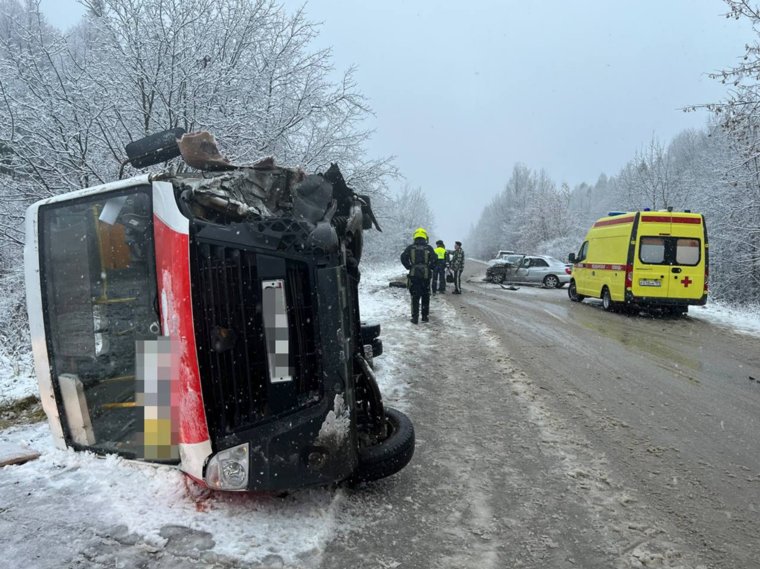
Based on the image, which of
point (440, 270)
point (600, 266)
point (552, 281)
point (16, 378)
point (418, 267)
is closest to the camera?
point (16, 378)

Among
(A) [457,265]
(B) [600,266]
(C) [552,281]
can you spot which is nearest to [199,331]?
(B) [600,266]

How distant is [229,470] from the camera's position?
2.48m

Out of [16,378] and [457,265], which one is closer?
[16,378]

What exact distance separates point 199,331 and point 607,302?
12.7m

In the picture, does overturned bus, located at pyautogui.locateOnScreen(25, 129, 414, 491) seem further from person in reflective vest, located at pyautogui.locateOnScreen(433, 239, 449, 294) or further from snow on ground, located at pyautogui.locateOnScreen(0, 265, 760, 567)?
person in reflective vest, located at pyautogui.locateOnScreen(433, 239, 449, 294)

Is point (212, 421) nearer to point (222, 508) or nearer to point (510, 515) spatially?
point (222, 508)

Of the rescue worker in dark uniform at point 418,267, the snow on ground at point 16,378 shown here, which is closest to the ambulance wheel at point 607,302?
the rescue worker in dark uniform at point 418,267

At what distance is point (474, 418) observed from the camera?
4664 millimetres

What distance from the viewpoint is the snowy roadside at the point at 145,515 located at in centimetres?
243

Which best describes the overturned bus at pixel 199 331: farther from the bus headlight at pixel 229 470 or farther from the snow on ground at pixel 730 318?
the snow on ground at pixel 730 318

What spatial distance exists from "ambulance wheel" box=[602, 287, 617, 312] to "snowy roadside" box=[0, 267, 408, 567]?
11.7 metres

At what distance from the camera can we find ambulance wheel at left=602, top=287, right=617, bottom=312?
41.8ft

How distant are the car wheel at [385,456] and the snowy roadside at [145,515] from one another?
237mm

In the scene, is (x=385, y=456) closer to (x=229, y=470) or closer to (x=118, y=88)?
(x=229, y=470)
